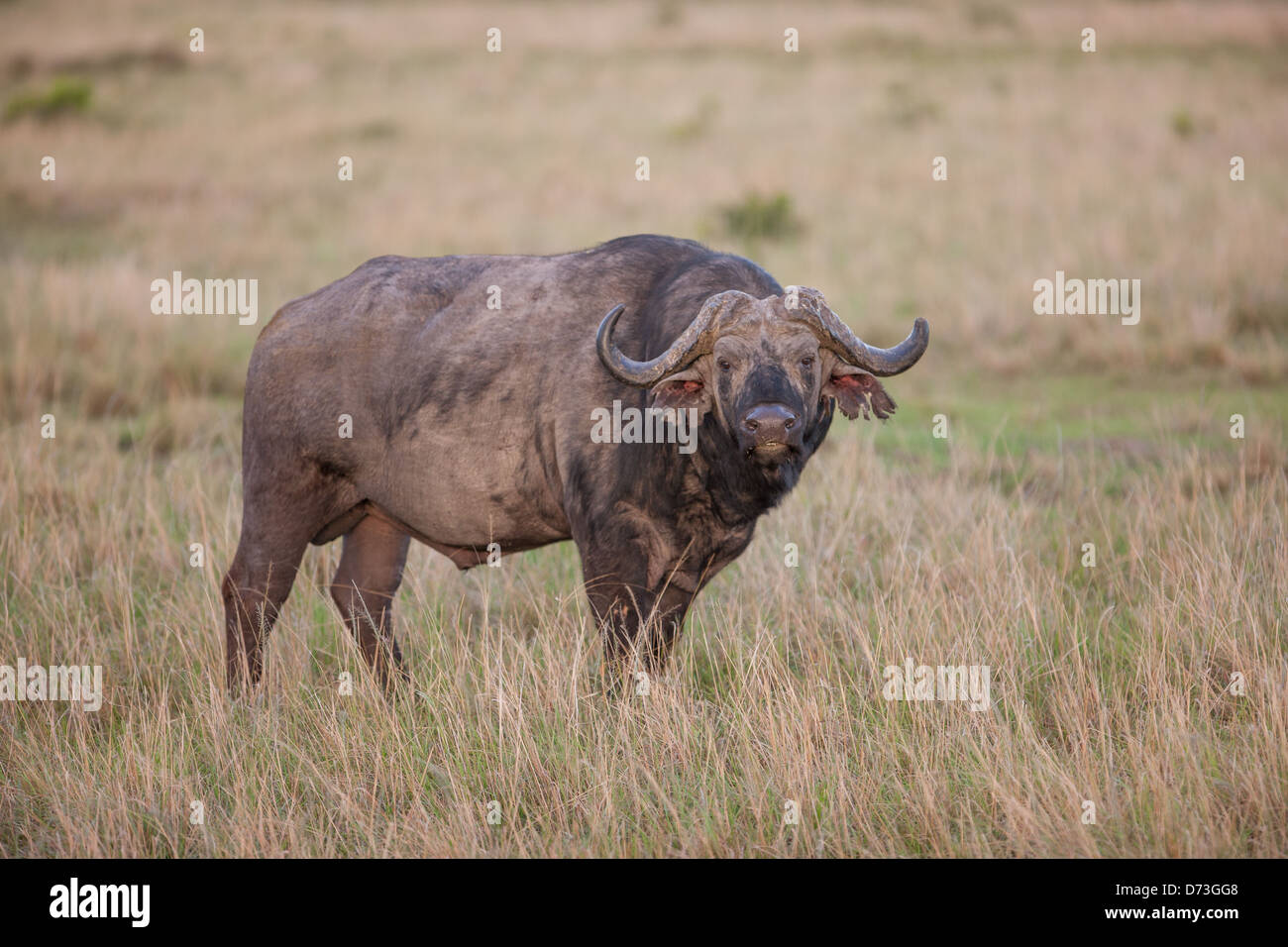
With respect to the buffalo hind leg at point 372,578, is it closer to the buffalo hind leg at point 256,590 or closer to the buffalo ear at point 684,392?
the buffalo hind leg at point 256,590

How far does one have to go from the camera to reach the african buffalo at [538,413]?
17.3 feet

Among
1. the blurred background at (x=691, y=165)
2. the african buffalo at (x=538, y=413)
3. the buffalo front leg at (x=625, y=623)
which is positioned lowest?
the buffalo front leg at (x=625, y=623)

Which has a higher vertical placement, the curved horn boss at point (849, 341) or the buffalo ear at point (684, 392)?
the curved horn boss at point (849, 341)

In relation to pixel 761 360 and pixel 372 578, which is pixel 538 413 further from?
pixel 372 578

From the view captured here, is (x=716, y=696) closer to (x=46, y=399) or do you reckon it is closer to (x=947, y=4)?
(x=46, y=399)

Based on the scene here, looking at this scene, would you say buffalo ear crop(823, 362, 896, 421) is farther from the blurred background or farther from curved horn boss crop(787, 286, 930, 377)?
the blurred background

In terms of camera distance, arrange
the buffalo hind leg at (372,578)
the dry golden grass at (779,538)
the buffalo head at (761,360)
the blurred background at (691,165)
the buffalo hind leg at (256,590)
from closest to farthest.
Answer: the dry golden grass at (779,538)
the buffalo head at (761,360)
the buffalo hind leg at (256,590)
the buffalo hind leg at (372,578)
the blurred background at (691,165)

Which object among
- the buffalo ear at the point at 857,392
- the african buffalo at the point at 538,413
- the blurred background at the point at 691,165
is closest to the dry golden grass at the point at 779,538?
the blurred background at the point at 691,165

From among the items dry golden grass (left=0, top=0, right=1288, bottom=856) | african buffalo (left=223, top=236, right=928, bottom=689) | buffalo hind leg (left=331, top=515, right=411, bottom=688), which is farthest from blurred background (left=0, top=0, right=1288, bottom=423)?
african buffalo (left=223, top=236, right=928, bottom=689)

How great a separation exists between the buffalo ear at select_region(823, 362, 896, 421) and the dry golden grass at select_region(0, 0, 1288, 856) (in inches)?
43.9

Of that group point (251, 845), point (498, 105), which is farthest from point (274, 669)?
point (498, 105)

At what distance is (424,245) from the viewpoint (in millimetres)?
17719

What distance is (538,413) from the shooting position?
5.75 metres

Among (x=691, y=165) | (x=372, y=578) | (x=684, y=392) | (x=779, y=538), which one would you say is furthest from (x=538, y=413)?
(x=691, y=165)
